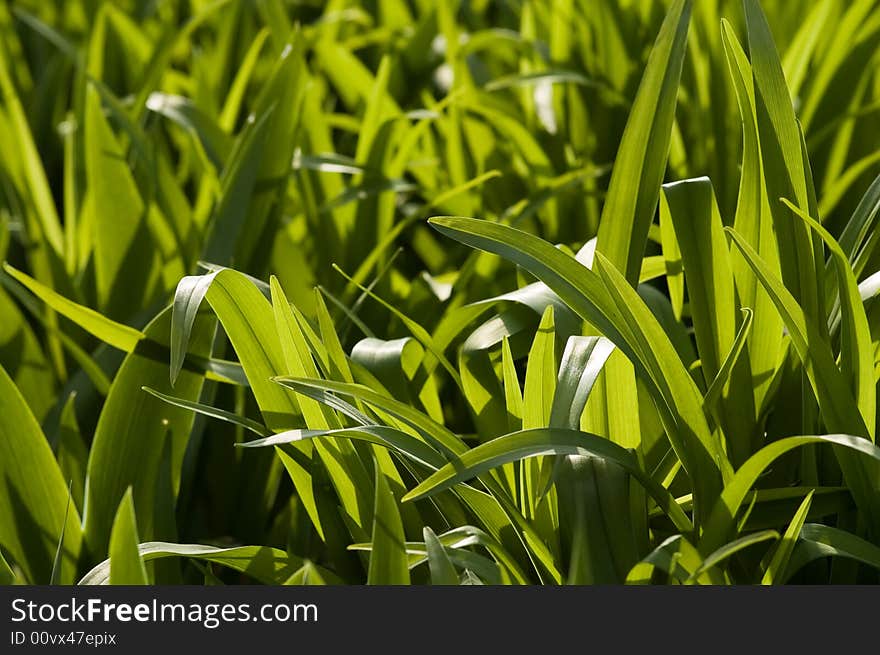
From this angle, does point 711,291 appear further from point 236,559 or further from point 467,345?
point 236,559

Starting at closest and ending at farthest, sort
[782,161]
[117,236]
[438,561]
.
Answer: [438,561]
[782,161]
[117,236]

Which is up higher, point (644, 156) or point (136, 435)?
point (644, 156)

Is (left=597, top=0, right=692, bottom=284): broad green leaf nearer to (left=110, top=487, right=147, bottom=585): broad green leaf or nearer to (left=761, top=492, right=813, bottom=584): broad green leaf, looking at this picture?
(left=761, top=492, right=813, bottom=584): broad green leaf

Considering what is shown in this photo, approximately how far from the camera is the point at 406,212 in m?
1.16

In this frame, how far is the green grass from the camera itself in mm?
528

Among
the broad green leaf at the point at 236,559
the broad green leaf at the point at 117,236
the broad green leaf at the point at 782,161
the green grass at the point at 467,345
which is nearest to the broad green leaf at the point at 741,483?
the green grass at the point at 467,345

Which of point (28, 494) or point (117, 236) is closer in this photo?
point (28, 494)

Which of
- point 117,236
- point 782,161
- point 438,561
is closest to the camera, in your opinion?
point 438,561

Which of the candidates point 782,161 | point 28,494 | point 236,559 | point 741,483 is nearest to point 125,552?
point 236,559

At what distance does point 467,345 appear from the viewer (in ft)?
2.23

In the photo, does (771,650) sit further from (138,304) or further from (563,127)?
(563,127)

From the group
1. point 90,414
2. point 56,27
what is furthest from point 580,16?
point 56,27

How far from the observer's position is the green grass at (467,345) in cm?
53

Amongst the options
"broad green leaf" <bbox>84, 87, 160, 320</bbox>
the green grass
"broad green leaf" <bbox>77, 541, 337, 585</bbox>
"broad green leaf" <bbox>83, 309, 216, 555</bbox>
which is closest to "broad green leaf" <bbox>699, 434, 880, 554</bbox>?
the green grass
